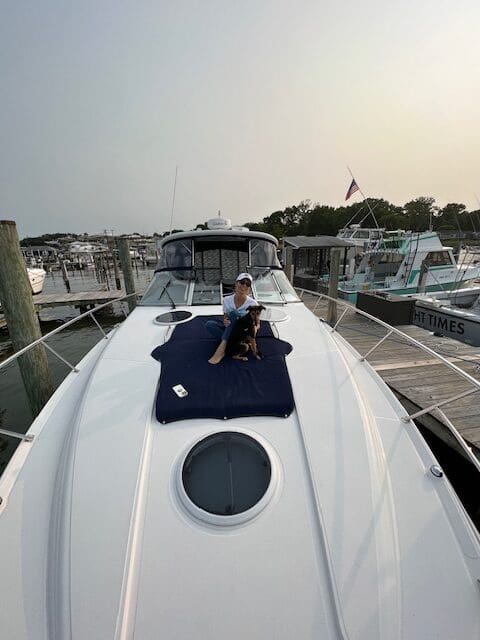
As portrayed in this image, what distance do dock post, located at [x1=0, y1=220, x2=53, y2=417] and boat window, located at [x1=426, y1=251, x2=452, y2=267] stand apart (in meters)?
15.0

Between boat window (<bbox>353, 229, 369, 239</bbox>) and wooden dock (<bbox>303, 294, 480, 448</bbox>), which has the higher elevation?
boat window (<bbox>353, 229, 369, 239</bbox>)

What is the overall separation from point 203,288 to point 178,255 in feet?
3.00

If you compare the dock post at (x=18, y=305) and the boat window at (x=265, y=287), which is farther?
the boat window at (x=265, y=287)

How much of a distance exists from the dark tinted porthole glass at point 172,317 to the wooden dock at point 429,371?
334 centimetres

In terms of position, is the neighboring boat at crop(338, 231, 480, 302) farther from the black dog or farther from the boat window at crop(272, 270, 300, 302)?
the black dog

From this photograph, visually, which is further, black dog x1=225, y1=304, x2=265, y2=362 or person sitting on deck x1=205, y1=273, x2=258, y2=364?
person sitting on deck x1=205, y1=273, x2=258, y2=364

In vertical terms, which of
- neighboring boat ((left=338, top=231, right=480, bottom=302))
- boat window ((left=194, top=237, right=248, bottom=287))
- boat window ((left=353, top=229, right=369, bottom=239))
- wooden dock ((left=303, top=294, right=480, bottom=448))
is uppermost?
boat window ((left=353, top=229, right=369, bottom=239))

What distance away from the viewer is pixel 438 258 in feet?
43.4

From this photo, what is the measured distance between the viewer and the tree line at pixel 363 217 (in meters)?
55.2

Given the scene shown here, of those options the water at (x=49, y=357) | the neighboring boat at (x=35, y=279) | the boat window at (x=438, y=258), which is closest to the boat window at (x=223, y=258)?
the water at (x=49, y=357)

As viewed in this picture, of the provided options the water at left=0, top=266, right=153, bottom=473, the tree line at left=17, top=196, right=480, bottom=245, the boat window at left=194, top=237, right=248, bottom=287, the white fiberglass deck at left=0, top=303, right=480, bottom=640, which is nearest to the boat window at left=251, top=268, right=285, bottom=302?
the boat window at left=194, top=237, right=248, bottom=287

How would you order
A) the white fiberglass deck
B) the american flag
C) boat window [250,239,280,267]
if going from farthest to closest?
the american flag, boat window [250,239,280,267], the white fiberglass deck

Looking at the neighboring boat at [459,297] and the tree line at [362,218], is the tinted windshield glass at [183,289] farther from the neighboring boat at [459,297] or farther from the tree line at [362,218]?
the tree line at [362,218]

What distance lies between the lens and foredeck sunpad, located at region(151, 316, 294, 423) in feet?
6.82
